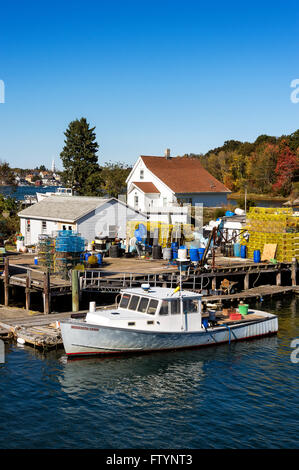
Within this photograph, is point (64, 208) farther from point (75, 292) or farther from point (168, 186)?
point (168, 186)

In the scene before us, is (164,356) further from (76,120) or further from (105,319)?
(76,120)

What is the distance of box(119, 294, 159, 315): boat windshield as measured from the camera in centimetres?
2550

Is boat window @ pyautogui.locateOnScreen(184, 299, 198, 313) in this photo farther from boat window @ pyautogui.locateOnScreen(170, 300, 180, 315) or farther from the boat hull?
the boat hull

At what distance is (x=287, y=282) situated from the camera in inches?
1779

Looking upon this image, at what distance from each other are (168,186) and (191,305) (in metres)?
38.2

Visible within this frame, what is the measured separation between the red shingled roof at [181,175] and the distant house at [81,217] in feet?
54.9

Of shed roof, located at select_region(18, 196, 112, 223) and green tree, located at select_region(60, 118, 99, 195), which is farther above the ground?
green tree, located at select_region(60, 118, 99, 195)

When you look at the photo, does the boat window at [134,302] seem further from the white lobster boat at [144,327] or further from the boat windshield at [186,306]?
the boat windshield at [186,306]

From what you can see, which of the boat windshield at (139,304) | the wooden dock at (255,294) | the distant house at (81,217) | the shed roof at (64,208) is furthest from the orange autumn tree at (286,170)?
the boat windshield at (139,304)

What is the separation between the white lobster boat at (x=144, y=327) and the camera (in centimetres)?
2455

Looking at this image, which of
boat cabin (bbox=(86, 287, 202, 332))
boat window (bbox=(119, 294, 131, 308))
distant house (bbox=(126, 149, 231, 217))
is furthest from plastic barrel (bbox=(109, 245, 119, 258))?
distant house (bbox=(126, 149, 231, 217))

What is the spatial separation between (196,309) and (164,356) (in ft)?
9.00

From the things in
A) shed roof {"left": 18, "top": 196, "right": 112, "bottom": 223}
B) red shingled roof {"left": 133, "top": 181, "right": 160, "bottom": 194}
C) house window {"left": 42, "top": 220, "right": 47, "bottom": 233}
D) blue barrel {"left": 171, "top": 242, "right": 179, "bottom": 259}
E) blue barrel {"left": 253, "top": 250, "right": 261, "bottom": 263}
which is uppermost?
red shingled roof {"left": 133, "top": 181, "right": 160, "bottom": 194}
